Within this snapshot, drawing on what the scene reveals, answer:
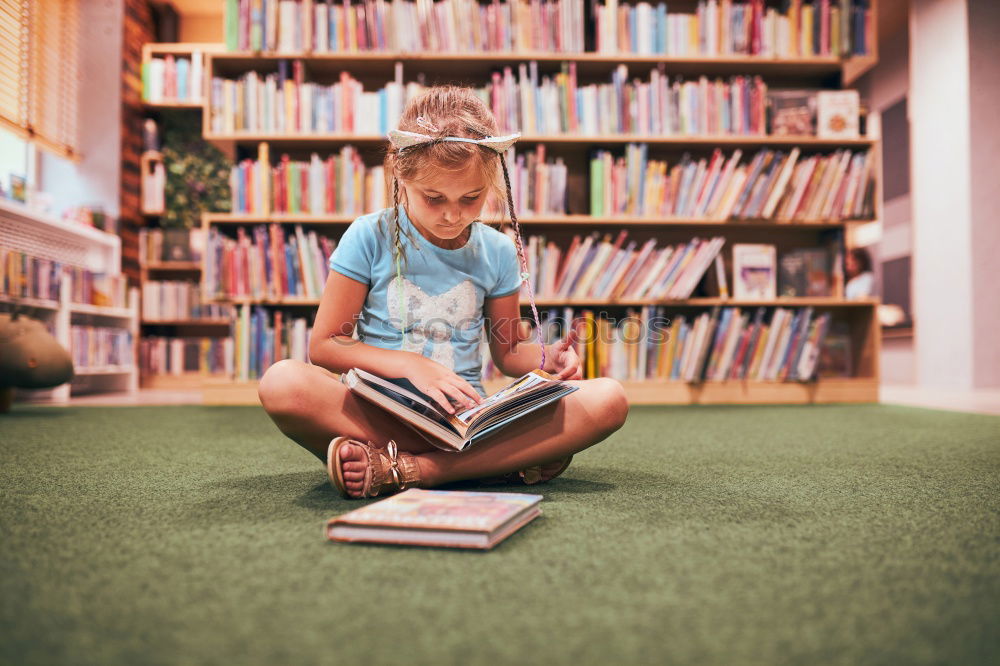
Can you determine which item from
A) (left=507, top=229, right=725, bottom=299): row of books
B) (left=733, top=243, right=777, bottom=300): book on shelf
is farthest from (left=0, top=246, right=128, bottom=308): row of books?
(left=733, top=243, right=777, bottom=300): book on shelf

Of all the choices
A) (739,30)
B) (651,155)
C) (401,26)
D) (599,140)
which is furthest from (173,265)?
(739,30)

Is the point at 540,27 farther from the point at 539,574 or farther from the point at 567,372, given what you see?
the point at 539,574

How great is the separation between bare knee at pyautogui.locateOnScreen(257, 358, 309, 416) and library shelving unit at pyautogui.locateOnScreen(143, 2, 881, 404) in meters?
1.96

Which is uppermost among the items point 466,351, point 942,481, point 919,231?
point 919,231

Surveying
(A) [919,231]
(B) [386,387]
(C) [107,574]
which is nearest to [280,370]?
(B) [386,387]

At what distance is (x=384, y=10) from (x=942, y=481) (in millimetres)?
2741

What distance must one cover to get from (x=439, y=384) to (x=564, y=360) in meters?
0.22

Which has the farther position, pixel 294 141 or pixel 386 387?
pixel 294 141

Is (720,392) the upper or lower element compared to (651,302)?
lower


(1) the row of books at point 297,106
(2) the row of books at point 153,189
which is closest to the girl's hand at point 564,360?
(1) the row of books at point 297,106

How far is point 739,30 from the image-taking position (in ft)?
10.1

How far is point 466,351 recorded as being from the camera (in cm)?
127

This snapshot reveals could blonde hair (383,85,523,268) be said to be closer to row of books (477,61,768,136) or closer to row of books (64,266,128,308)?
row of books (477,61,768,136)

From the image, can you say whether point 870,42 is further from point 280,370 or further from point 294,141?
point 280,370
